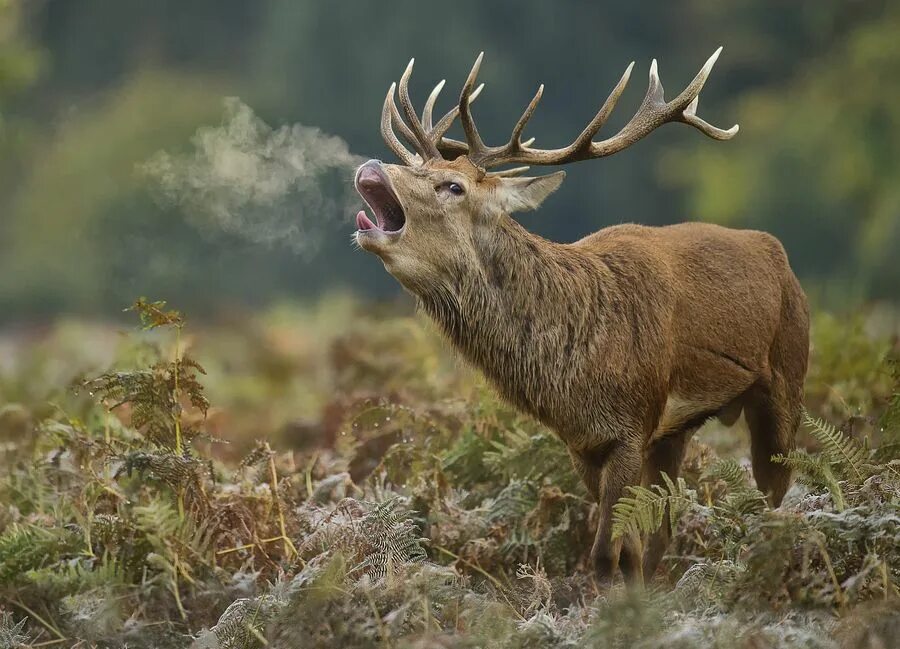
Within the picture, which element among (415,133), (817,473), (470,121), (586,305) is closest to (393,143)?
(415,133)

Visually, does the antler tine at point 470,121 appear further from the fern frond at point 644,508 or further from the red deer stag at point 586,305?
the fern frond at point 644,508

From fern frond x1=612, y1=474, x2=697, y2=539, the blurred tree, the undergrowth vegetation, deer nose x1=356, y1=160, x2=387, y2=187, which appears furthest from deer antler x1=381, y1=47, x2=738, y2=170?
the blurred tree

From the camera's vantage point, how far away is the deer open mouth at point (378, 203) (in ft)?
19.0

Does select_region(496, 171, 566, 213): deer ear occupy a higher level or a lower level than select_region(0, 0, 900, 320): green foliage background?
lower

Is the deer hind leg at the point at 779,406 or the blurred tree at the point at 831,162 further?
the blurred tree at the point at 831,162

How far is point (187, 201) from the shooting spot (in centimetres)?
884

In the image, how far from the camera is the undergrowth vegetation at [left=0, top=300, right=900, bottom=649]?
15.2ft

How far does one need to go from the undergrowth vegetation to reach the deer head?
970mm

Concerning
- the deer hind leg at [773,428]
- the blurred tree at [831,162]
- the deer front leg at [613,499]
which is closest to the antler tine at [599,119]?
the deer front leg at [613,499]

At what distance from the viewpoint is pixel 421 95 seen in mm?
26219

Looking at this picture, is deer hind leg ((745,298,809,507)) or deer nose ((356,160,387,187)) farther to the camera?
deer hind leg ((745,298,809,507))

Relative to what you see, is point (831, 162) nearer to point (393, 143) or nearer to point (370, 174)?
point (393, 143)

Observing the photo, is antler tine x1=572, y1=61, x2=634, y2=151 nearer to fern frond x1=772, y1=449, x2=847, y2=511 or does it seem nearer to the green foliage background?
fern frond x1=772, y1=449, x2=847, y2=511

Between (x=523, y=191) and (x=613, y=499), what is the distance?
1363mm
